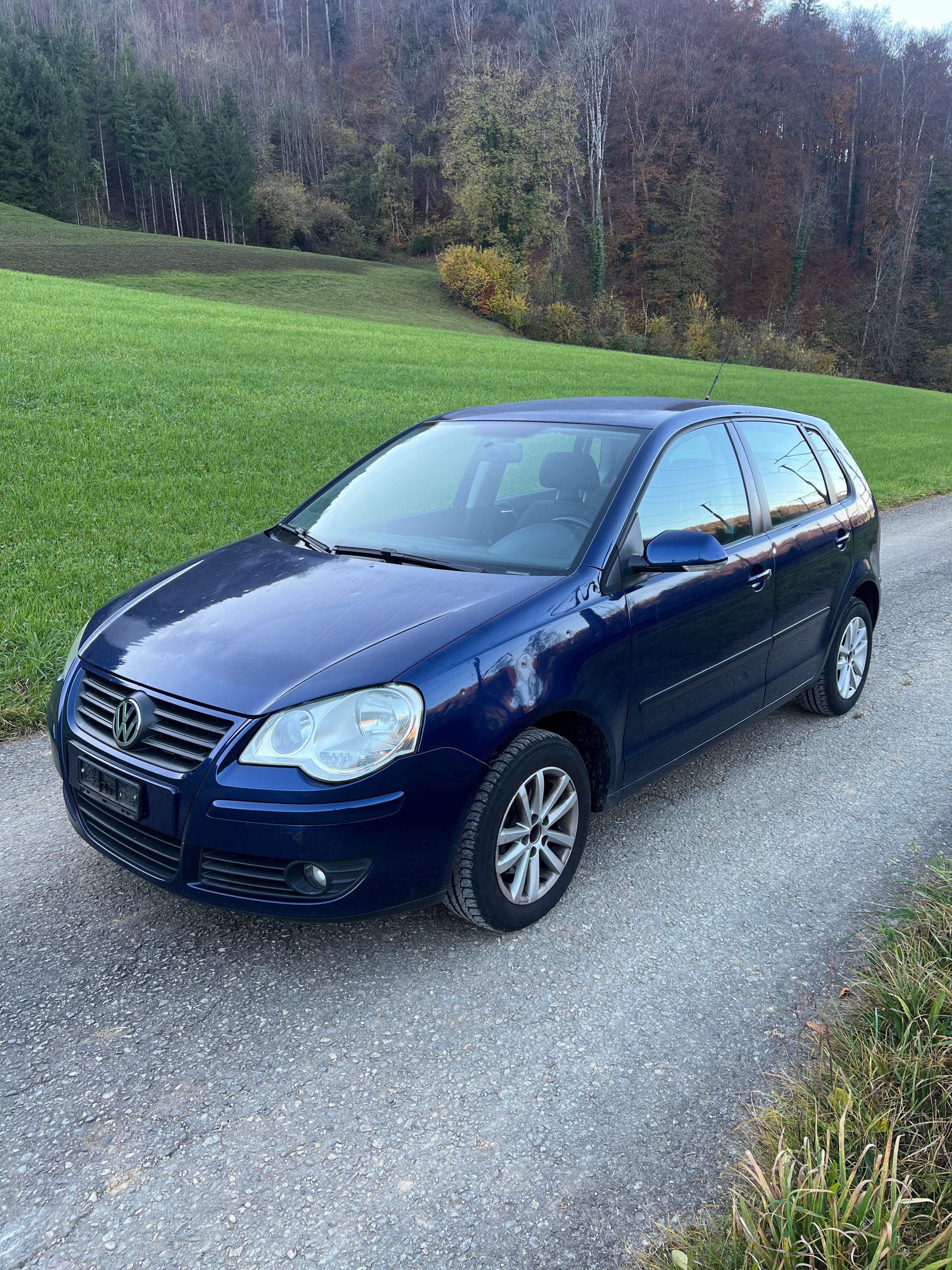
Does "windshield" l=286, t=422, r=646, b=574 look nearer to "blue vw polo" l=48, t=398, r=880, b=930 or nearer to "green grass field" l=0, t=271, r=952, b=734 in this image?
"blue vw polo" l=48, t=398, r=880, b=930

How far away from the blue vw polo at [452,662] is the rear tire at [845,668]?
454 millimetres

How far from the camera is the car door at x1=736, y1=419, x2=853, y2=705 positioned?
4.33 meters

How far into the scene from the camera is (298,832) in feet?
8.64

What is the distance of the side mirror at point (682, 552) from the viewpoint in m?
3.40

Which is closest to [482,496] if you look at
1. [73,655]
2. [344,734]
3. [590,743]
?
[590,743]

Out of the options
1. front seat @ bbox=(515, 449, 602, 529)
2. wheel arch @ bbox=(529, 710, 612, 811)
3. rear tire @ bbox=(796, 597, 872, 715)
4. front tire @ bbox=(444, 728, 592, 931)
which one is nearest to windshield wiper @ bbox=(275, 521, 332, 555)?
front seat @ bbox=(515, 449, 602, 529)

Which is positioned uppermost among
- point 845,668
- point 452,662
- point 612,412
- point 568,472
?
point 612,412

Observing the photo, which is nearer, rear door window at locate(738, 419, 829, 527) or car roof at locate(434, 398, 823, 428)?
car roof at locate(434, 398, 823, 428)

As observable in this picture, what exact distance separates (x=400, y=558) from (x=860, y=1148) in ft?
7.86

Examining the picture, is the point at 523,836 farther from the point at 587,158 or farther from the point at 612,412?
the point at 587,158

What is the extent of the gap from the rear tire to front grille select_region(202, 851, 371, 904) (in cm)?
308

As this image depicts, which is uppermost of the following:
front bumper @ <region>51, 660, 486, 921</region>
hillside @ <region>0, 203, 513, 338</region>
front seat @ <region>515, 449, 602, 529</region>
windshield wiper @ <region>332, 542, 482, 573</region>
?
hillside @ <region>0, 203, 513, 338</region>

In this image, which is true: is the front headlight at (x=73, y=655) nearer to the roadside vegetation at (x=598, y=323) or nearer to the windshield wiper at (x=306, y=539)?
the windshield wiper at (x=306, y=539)

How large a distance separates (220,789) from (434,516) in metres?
1.71
